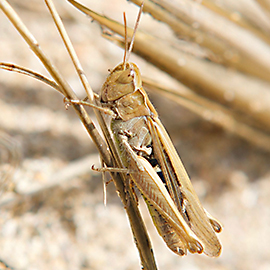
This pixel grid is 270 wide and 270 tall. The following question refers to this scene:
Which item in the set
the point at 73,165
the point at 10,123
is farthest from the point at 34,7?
the point at 73,165

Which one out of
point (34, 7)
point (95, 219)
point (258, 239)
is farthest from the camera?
point (34, 7)

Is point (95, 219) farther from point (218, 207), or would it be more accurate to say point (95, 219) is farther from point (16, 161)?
point (218, 207)

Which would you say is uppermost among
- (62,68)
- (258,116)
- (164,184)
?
(62,68)

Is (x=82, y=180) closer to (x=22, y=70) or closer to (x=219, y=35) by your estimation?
(x=22, y=70)

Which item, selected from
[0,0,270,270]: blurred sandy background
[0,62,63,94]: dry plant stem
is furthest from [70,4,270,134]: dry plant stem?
[0,62,63,94]: dry plant stem

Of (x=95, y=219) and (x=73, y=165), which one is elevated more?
(x=73, y=165)

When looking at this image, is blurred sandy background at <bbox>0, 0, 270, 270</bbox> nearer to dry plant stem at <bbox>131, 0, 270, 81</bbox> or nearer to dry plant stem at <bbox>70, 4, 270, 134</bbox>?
dry plant stem at <bbox>70, 4, 270, 134</bbox>

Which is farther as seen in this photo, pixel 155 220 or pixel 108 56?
pixel 108 56
